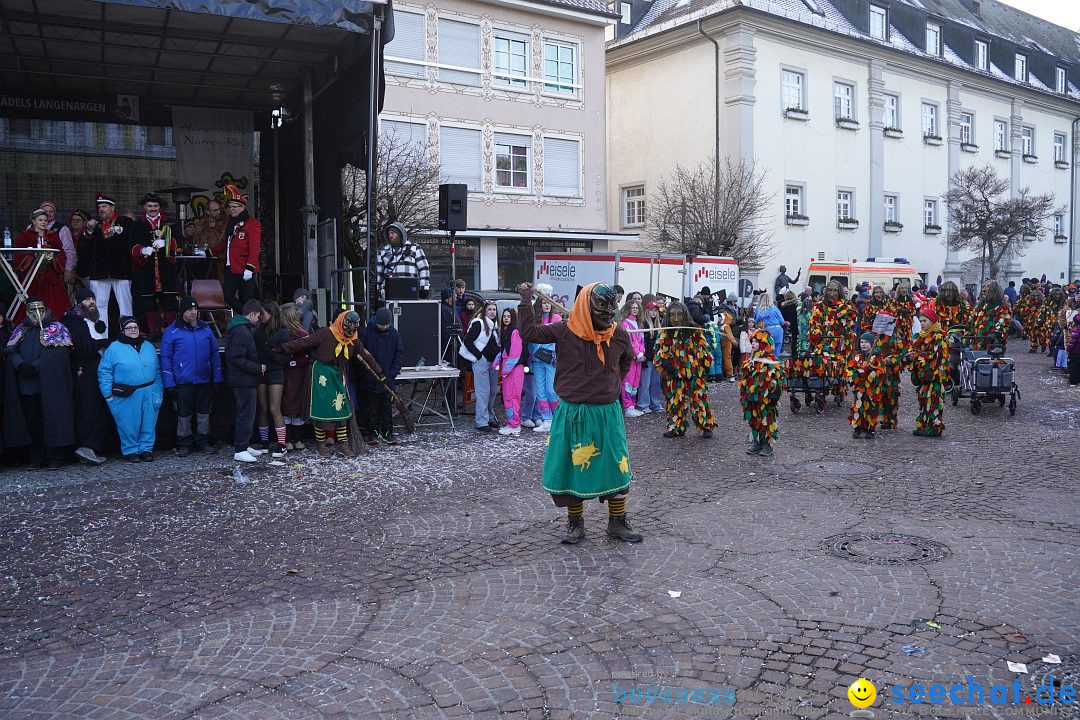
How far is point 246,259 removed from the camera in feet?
42.0

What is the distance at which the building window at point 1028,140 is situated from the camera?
43.3m

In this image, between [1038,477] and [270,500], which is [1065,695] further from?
[270,500]

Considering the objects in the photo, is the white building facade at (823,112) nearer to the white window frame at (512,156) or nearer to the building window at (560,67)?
the building window at (560,67)

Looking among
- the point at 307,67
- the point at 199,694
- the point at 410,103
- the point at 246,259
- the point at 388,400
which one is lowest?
the point at 199,694

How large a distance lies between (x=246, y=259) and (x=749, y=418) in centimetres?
704

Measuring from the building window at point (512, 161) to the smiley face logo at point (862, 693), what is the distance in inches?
909

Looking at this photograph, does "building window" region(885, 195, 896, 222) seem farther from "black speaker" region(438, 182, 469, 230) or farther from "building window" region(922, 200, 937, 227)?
"black speaker" region(438, 182, 469, 230)

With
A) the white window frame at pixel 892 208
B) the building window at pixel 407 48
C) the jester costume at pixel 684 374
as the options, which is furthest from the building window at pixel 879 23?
the jester costume at pixel 684 374

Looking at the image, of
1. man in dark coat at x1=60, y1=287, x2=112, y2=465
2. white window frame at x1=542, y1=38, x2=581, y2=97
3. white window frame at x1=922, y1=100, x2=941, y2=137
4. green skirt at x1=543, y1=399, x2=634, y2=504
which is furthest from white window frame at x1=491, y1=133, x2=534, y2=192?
green skirt at x1=543, y1=399, x2=634, y2=504

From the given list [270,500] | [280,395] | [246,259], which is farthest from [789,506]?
[246,259]

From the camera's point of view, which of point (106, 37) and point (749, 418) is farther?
point (106, 37)

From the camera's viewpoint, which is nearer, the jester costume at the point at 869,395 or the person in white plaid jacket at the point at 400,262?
the jester costume at the point at 869,395

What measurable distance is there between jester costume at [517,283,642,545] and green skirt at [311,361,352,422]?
440cm

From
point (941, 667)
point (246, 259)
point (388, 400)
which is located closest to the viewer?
point (941, 667)
